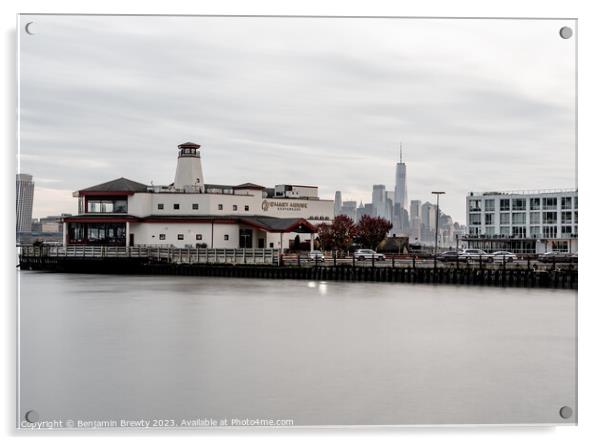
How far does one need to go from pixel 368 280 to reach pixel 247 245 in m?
12.9

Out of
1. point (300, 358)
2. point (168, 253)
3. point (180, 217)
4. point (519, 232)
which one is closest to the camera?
point (300, 358)

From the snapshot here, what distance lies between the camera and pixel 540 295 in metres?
29.7

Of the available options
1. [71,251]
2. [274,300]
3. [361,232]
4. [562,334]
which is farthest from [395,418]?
[361,232]

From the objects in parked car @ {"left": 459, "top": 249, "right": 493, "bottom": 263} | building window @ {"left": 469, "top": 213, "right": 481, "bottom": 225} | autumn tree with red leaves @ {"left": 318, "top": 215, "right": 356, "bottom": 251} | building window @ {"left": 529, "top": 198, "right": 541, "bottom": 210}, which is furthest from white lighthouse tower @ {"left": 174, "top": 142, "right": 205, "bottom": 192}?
building window @ {"left": 469, "top": 213, "right": 481, "bottom": 225}

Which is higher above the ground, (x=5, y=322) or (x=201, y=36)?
(x=201, y=36)

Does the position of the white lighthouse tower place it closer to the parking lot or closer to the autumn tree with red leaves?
the autumn tree with red leaves

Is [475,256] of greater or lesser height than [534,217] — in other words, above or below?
below

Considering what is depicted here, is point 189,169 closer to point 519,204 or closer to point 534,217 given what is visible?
point 534,217

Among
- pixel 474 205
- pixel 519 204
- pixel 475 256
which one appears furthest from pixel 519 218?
pixel 475 256

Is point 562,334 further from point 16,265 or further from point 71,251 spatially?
point 71,251

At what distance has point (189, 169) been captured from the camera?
164ft

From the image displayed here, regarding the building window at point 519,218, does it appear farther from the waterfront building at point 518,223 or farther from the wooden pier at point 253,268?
the wooden pier at point 253,268

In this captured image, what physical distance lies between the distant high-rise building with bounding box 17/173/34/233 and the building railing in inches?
1166

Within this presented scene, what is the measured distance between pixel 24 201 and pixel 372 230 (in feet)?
175
